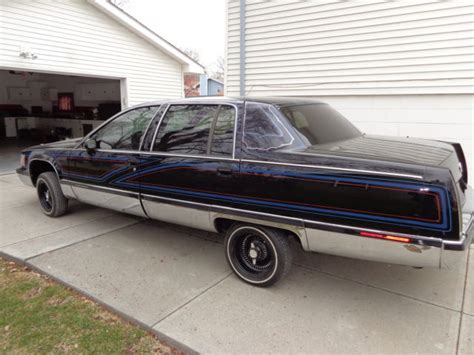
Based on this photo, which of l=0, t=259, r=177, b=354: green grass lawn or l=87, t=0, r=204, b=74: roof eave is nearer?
l=0, t=259, r=177, b=354: green grass lawn

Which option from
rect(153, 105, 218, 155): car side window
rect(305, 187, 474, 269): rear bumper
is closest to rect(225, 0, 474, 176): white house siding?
rect(305, 187, 474, 269): rear bumper

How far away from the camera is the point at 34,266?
143 inches

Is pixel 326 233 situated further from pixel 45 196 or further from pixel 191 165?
pixel 45 196

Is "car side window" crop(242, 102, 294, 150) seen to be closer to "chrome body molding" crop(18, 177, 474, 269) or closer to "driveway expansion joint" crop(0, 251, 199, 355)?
"chrome body molding" crop(18, 177, 474, 269)

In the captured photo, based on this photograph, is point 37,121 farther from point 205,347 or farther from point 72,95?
point 205,347

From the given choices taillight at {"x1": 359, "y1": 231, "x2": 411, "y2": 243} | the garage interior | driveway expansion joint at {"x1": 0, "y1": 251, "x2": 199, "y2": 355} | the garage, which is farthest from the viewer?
the garage interior

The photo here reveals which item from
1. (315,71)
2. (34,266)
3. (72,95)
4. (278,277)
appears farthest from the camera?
(72,95)

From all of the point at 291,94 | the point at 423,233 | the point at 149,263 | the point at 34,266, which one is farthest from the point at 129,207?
the point at 291,94

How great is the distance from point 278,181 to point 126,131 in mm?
2168

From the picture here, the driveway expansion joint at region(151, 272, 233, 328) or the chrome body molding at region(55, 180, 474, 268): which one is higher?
the chrome body molding at region(55, 180, 474, 268)

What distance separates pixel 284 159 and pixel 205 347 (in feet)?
4.97

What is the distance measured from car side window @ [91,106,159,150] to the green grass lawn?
64.9 inches

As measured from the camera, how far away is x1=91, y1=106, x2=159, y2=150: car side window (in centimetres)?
395

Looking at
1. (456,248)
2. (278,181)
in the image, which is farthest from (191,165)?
(456,248)
